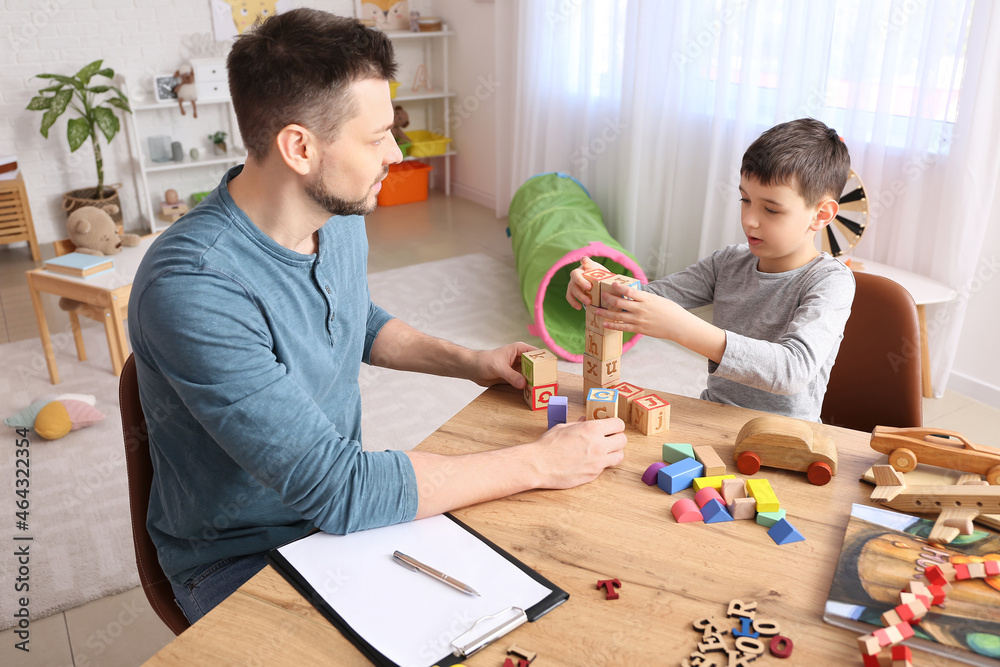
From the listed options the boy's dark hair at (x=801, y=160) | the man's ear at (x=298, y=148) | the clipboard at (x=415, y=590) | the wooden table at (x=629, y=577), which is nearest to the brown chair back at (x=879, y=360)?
the boy's dark hair at (x=801, y=160)

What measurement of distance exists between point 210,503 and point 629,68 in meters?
3.40

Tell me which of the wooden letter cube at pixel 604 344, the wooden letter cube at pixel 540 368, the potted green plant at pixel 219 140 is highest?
the wooden letter cube at pixel 604 344

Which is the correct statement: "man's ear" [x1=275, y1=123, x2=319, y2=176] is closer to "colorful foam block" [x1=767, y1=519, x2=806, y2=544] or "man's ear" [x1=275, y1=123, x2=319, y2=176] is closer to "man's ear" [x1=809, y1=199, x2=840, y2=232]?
"colorful foam block" [x1=767, y1=519, x2=806, y2=544]

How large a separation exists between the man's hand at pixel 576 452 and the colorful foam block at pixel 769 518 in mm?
227

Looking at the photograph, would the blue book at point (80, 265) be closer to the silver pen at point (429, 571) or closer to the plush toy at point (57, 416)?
the plush toy at point (57, 416)

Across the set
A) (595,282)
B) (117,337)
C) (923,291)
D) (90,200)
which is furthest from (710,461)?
(90,200)

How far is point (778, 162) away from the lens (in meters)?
1.53

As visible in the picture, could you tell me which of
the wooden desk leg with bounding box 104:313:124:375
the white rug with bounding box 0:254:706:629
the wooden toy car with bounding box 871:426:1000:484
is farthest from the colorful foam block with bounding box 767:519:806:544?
the wooden desk leg with bounding box 104:313:124:375

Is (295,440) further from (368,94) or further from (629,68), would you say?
(629,68)

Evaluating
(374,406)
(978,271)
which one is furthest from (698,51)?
(374,406)

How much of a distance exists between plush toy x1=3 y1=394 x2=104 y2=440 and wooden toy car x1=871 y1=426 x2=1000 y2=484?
271cm

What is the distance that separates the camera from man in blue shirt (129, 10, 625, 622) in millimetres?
1046

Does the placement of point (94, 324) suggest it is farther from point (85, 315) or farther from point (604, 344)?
point (604, 344)

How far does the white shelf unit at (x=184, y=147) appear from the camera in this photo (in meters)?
5.04
